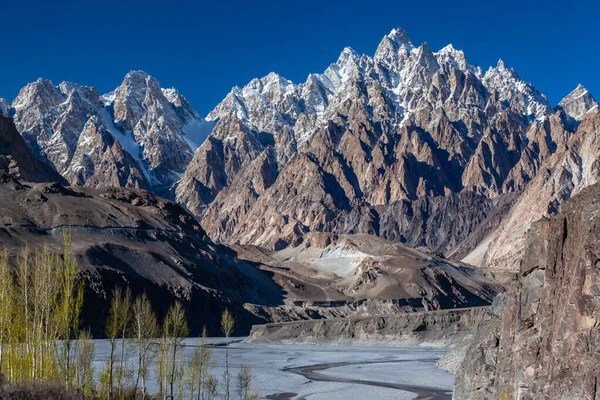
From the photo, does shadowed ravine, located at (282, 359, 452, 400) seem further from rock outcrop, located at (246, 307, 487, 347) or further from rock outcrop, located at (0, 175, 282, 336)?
rock outcrop, located at (0, 175, 282, 336)

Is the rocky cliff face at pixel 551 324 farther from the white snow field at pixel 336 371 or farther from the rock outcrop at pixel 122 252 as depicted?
the rock outcrop at pixel 122 252

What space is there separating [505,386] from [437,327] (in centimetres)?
9762

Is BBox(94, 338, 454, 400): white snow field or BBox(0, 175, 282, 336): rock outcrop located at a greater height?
BBox(0, 175, 282, 336): rock outcrop

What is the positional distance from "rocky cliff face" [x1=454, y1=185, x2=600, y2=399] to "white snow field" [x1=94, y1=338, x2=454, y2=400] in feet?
76.9

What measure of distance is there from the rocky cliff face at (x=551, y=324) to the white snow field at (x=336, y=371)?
2345 centimetres

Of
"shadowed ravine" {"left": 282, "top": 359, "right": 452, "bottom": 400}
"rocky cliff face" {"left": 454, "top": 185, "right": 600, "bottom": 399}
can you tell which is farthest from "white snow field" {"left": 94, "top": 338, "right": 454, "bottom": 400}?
"rocky cliff face" {"left": 454, "top": 185, "right": 600, "bottom": 399}

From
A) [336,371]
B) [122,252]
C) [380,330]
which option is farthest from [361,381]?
[122,252]

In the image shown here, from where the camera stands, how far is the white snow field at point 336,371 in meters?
64.2

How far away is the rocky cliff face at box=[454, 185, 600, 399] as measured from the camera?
86.2 ft

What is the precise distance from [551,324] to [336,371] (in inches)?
2228

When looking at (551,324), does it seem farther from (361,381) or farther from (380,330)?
(380,330)

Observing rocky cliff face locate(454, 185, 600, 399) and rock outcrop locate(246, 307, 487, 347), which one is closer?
rocky cliff face locate(454, 185, 600, 399)

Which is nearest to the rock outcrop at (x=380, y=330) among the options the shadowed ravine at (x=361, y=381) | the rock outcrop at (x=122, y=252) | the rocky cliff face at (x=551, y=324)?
the rock outcrop at (x=122, y=252)

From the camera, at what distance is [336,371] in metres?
84.6
